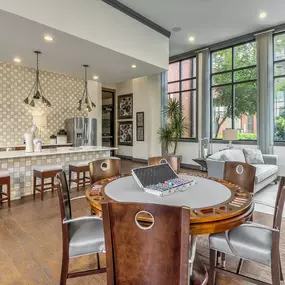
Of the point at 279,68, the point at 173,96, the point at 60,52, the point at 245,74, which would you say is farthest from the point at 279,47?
the point at 60,52

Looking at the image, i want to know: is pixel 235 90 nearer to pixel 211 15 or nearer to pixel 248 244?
pixel 211 15

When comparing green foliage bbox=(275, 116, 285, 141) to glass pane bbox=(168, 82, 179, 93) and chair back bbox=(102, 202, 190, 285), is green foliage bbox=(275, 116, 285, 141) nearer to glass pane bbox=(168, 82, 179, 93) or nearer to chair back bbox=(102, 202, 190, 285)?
glass pane bbox=(168, 82, 179, 93)

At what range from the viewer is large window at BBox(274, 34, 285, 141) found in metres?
5.75

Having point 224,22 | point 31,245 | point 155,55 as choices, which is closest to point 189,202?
point 31,245

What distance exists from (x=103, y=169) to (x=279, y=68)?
563 centimetres

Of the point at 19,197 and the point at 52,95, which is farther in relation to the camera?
the point at 52,95

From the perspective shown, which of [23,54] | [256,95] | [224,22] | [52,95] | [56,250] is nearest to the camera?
[56,250]

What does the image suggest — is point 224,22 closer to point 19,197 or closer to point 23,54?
point 23,54

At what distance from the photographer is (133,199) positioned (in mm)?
1500

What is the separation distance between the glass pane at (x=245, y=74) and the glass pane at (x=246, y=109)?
164 mm

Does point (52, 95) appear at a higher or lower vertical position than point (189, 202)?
higher

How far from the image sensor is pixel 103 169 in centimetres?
252

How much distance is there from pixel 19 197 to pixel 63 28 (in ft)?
10.4

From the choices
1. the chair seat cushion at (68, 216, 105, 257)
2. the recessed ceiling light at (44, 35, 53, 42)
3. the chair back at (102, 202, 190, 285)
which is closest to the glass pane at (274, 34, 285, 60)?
the recessed ceiling light at (44, 35, 53, 42)
